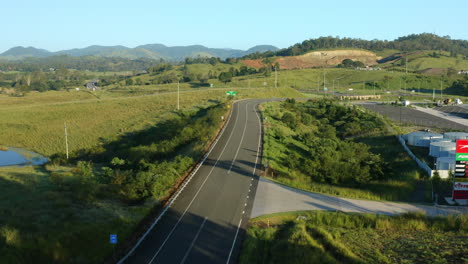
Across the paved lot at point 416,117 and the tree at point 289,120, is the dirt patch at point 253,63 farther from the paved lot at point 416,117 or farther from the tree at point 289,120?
the tree at point 289,120

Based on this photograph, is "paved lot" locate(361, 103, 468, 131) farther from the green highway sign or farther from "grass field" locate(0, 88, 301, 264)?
"grass field" locate(0, 88, 301, 264)

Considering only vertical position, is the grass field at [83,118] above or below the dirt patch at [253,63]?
below

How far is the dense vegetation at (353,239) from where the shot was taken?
16.7 metres

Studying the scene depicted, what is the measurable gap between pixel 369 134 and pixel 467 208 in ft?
95.4

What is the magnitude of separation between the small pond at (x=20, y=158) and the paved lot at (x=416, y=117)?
51.4 m

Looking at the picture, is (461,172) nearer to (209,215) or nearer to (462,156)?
(462,156)

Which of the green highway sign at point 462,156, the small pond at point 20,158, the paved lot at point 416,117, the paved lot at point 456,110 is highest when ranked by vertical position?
the green highway sign at point 462,156

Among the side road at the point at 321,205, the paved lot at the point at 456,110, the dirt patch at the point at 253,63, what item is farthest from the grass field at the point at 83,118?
the dirt patch at the point at 253,63

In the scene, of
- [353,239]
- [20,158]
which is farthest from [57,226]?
[20,158]

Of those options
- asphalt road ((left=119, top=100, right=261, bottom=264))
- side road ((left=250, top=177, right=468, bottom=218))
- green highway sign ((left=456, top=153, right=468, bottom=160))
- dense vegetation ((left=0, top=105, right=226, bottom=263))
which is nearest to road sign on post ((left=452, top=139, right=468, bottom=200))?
green highway sign ((left=456, top=153, right=468, bottom=160))

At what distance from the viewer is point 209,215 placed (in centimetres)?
2286

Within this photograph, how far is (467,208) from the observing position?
2350 cm

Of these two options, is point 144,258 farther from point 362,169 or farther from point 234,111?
point 234,111

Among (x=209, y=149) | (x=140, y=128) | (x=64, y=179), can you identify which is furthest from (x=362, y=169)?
(x=140, y=128)
